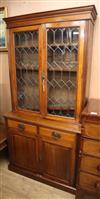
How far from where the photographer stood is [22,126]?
183 cm

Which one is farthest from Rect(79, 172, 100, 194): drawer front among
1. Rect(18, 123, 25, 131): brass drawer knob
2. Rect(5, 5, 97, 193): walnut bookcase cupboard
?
Rect(18, 123, 25, 131): brass drawer knob

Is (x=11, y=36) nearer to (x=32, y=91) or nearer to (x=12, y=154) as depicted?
(x=32, y=91)

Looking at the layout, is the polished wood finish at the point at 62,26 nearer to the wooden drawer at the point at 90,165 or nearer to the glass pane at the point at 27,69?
the glass pane at the point at 27,69

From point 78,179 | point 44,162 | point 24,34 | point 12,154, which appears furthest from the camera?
point 12,154

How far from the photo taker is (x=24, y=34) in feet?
5.54

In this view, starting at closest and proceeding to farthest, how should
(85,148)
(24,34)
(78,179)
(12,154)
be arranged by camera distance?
(85,148)
(78,179)
(24,34)
(12,154)

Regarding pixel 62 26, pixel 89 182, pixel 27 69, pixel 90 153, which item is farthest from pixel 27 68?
pixel 89 182

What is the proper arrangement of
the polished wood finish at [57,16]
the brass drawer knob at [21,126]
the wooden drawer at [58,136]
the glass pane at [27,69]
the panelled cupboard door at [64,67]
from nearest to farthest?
the polished wood finish at [57,16] < the panelled cupboard door at [64,67] < the wooden drawer at [58,136] < the glass pane at [27,69] < the brass drawer knob at [21,126]

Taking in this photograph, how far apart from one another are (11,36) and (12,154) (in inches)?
57.3

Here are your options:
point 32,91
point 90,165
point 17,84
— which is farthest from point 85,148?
point 17,84

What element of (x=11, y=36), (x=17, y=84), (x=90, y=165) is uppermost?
(x=11, y=36)

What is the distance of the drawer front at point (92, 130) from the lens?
1.36 meters

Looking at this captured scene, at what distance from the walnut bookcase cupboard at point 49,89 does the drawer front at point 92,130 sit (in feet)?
0.40

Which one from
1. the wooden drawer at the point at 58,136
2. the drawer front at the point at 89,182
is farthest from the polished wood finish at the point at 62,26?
the drawer front at the point at 89,182
